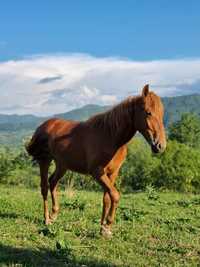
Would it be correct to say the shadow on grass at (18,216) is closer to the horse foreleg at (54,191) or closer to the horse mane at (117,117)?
the horse foreleg at (54,191)

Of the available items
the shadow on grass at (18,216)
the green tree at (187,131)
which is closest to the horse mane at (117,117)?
the shadow on grass at (18,216)

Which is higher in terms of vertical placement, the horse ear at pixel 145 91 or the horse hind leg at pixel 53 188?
the horse ear at pixel 145 91

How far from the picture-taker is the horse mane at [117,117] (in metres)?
8.30

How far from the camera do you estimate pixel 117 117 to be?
848cm

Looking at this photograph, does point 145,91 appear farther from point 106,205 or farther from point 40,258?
point 40,258

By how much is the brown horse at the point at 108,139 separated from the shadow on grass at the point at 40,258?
1.63 m

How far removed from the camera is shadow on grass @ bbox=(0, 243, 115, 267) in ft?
21.4

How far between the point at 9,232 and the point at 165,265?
3276 mm

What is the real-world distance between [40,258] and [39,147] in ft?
14.4

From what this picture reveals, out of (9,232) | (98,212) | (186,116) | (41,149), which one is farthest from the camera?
(186,116)

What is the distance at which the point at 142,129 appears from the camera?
8.01m

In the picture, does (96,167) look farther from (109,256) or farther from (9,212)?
(9,212)

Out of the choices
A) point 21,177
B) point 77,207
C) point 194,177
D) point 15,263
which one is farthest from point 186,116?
point 15,263

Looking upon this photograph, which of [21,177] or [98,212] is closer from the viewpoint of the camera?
[98,212]
